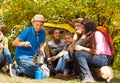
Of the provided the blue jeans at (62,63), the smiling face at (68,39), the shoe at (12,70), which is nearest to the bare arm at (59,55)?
the blue jeans at (62,63)

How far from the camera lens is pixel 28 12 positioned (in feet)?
35.2

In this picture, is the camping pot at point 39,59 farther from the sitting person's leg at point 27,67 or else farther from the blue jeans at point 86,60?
the blue jeans at point 86,60

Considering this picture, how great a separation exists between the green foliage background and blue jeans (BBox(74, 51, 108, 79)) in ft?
4.67

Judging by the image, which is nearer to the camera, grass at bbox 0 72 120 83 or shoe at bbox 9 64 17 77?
grass at bbox 0 72 120 83

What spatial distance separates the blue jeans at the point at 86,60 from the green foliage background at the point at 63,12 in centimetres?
142

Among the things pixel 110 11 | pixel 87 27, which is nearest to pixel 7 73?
pixel 87 27

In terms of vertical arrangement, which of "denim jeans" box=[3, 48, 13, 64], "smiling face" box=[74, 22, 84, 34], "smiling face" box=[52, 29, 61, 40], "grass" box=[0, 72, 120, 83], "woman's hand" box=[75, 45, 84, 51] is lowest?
"grass" box=[0, 72, 120, 83]

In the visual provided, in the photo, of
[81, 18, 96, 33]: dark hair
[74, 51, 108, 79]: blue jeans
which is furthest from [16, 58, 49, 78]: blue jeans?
[81, 18, 96, 33]: dark hair

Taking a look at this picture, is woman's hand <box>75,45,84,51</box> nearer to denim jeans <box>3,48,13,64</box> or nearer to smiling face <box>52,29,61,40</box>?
smiling face <box>52,29,61,40</box>

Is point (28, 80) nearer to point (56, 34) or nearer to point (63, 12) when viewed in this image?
point (56, 34)

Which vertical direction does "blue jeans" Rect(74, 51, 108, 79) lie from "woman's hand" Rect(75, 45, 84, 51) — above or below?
below

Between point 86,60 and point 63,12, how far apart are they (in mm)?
2250

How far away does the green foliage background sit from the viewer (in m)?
9.85

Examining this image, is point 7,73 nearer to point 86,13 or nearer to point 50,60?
point 50,60
